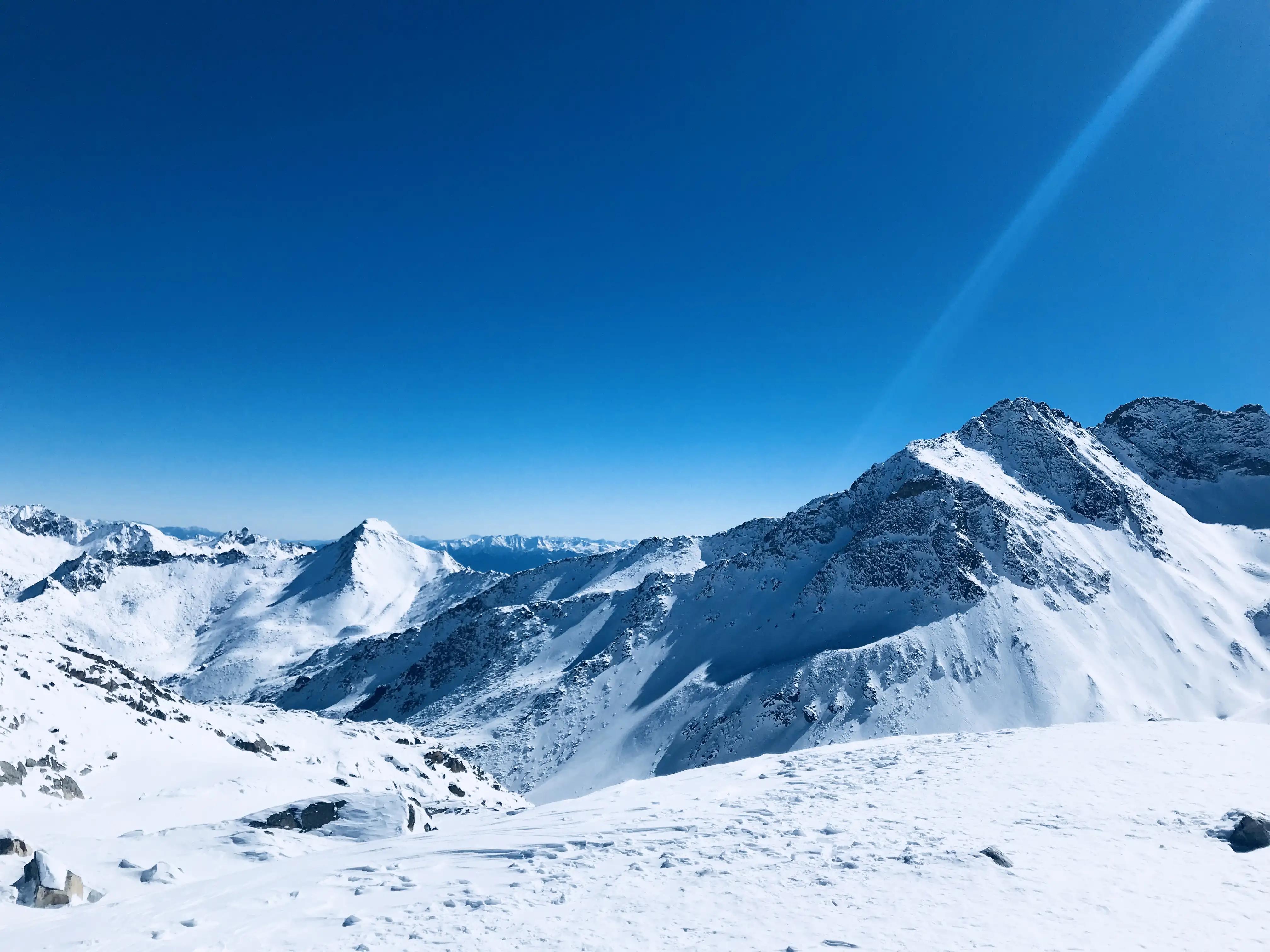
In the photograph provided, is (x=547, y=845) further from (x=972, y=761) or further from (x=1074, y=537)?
(x=1074, y=537)

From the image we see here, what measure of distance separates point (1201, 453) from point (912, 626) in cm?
12108

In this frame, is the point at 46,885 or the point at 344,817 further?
the point at 344,817

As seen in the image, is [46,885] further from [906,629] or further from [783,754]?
[906,629]

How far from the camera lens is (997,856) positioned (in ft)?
39.1

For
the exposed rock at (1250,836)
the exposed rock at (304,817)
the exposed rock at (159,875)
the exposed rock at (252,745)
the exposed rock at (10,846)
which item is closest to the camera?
the exposed rock at (1250,836)

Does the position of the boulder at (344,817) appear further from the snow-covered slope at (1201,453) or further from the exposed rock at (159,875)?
the snow-covered slope at (1201,453)

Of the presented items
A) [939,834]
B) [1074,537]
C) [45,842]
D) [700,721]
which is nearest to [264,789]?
[45,842]

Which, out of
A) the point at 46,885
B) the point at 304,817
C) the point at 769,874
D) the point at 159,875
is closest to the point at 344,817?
the point at 304,817

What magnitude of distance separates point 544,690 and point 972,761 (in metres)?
106

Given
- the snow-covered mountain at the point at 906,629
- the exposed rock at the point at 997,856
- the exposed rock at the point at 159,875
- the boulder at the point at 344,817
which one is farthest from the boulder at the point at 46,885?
the snow-covered mountain at the point at 906,629

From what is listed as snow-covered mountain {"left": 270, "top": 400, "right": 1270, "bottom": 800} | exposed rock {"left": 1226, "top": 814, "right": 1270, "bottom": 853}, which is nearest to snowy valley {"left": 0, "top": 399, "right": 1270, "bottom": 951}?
exposed rock {"left": 1226, "top": 814, "right": 1270, "bottom": 853}

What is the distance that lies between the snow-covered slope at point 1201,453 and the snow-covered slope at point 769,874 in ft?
559

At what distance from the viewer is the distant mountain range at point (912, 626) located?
278ft

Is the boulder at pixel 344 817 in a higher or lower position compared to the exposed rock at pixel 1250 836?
lower
